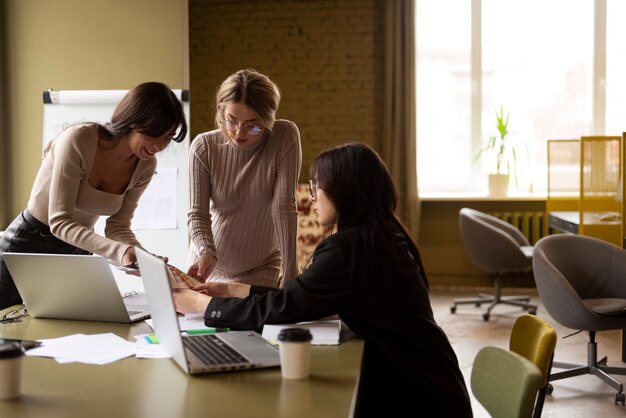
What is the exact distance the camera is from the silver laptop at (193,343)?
5.20 ft

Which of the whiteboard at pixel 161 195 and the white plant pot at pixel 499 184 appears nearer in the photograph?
the whiteboard at pixel 161 195

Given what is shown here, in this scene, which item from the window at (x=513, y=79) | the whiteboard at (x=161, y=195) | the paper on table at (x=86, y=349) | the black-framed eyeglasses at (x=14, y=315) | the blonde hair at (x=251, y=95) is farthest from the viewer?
the window at (x=513, y=79)

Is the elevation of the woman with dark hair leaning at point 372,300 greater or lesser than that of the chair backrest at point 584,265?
greater

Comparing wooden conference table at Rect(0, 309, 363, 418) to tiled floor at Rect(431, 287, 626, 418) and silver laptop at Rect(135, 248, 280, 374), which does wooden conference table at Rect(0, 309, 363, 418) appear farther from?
tiled floor at Rect(431, 287, 626, 418)

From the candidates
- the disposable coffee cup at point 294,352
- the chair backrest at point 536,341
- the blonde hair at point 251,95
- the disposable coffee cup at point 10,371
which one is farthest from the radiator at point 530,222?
the disposable coffee cup at point 10,371

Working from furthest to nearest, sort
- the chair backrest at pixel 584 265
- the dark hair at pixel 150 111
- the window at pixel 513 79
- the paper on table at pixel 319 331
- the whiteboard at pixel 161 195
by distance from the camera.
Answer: the window at pixel 513 79 → the whiteboard at pixel 161 195 → the chair backrest at pixel 584 265 → the dark hair at pixel 150 111 → the paper on table at pixel 319 331

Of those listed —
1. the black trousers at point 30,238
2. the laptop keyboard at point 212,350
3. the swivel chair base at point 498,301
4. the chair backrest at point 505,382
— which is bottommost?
the swivel chair base at point 498,301

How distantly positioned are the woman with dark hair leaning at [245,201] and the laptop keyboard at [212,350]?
745 mm

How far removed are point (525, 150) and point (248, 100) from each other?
513 centimetres

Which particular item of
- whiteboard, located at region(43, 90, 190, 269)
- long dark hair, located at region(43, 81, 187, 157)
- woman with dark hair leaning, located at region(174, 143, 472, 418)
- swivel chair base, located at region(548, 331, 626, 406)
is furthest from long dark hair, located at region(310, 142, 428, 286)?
whiteboard, located at region(43, 90, 190, 269)

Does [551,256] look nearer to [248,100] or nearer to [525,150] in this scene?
[248,100]

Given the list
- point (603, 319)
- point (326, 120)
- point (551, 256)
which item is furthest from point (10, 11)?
point (603, 319)

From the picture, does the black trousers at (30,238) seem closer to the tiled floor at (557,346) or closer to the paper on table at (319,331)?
the paper on table at (319,331)

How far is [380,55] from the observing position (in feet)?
23.2
